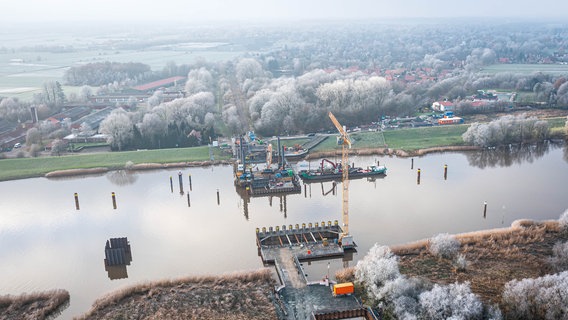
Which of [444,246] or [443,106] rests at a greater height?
[443,106]

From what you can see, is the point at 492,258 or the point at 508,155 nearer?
the point at 492,258

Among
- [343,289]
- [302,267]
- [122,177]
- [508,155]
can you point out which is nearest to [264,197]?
[302,267]

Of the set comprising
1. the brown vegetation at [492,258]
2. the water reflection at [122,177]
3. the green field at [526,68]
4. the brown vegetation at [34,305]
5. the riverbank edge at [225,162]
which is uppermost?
the green field at [526,68]

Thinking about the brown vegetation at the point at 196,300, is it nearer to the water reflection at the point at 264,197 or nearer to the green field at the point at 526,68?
the water reflection at the point at 264,197

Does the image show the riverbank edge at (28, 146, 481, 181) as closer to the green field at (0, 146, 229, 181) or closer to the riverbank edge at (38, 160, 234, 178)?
the riverbank edge at (38, 160, 234, 178)

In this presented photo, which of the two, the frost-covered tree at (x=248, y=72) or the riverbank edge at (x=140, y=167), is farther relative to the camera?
the frost-covered tree at (x=248, y=72)

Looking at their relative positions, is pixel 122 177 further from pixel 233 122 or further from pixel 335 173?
pixel 335 173

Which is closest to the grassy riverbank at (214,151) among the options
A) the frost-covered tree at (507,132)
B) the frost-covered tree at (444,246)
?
the frost-covered tree at (507,132)
